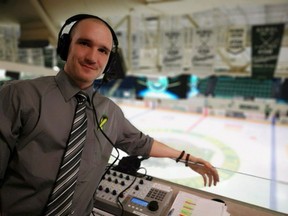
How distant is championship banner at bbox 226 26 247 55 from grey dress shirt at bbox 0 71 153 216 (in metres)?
3.70

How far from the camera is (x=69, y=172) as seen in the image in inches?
33.3

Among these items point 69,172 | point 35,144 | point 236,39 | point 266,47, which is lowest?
point 69,172

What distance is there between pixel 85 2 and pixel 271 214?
1844 millimetres

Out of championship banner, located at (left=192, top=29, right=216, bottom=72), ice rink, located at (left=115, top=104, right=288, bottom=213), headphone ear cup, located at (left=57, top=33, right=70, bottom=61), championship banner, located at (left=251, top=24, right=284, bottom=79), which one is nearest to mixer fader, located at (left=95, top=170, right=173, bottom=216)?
ice rink, located at (left=115, top=104, right=288, bottom=213)

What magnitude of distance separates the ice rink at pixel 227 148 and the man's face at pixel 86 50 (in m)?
0.95

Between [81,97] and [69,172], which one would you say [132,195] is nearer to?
[69,172]

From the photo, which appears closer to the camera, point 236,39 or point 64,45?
point 64,45

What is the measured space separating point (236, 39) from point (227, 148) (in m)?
1.99

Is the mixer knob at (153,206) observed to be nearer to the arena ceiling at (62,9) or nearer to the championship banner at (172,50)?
the arena ceiling at (62,9)

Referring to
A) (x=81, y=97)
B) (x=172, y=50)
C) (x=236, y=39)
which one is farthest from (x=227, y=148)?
(x=81, y=97)


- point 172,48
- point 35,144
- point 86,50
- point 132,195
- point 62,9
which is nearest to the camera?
point 35,144

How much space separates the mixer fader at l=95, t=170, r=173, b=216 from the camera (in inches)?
38.1

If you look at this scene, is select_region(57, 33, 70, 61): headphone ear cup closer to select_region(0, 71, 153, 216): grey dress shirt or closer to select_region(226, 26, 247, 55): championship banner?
select_region(0, 71, 153, 216): grey dress shirt

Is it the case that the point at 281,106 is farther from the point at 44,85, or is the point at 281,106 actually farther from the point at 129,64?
the point at 44,85
